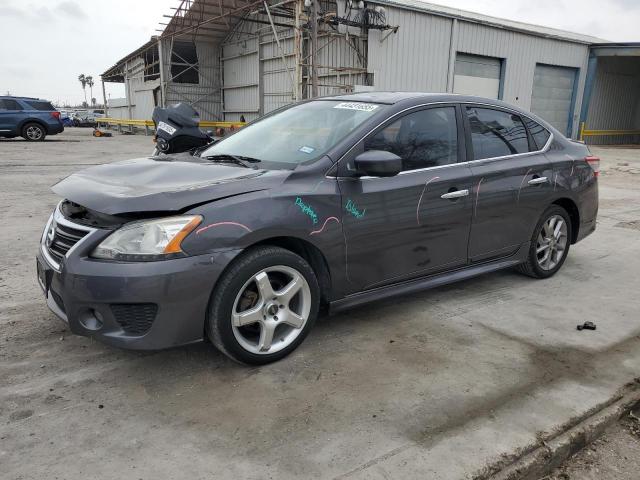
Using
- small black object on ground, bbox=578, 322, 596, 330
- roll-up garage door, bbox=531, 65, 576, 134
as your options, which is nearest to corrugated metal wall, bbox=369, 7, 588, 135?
roll-up garage door, bbox=531, 65, 576, 134

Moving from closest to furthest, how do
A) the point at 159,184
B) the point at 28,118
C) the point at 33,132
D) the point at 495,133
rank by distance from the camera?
the point at 159,184 → the point at 495,133 → the point at 28,118 → the point at 33,132

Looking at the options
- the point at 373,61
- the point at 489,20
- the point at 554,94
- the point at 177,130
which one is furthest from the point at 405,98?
the point at 554,94

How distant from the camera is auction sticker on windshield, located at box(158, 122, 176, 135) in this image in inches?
231

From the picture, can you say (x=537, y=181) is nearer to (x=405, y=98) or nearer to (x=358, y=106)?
(x=405, y=98)

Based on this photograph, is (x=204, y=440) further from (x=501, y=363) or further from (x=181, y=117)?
(x=181, y=117)

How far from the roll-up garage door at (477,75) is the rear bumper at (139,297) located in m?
18.6

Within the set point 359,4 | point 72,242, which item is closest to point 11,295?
point 72,242

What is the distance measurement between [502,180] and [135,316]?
111 inches

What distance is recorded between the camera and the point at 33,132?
68.1ft

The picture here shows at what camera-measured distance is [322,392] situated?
8.98ft

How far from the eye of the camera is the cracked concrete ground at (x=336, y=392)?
2.21 metres

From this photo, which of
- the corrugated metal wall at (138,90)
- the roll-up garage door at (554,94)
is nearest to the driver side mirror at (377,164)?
the roll-up garage door at (554,94)

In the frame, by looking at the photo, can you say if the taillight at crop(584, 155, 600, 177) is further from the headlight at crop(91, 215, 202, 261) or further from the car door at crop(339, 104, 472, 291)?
the headlight at crop(91, 215, 202, 261)

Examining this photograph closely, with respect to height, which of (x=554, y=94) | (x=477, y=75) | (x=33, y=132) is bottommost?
(x=33, y=132)
